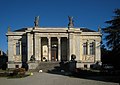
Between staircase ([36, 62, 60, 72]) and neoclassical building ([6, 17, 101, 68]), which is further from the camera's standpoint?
neoclassical building ([6, 17, 101, 68])

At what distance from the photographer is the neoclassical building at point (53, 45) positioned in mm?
52906

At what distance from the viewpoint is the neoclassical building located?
174 feet

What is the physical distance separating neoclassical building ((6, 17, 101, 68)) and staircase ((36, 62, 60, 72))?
299cm

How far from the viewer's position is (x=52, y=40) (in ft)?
182

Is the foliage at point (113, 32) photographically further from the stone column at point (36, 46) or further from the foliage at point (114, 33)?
the stone column at point (36, 46)

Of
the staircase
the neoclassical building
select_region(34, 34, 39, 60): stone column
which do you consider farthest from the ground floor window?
select_region(34, 34, 39, 60): stone column

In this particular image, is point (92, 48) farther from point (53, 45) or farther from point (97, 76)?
point (97, 76)

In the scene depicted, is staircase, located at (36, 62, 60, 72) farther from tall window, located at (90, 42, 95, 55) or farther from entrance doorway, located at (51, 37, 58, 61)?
tall window, located at (90, 42, 95, 55)

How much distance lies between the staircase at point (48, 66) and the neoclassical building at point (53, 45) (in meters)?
2.99

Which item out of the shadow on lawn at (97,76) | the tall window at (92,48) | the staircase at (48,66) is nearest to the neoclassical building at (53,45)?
the tall window at (92,48)

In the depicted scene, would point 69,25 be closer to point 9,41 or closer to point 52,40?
point 52,40

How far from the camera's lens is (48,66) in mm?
48719

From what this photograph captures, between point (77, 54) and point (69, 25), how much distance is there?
669cm

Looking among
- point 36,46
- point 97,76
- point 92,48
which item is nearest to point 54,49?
point 36,46
